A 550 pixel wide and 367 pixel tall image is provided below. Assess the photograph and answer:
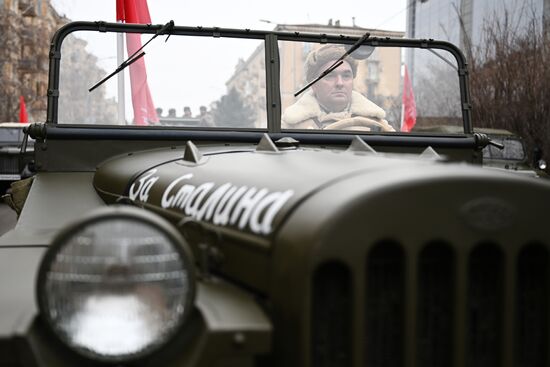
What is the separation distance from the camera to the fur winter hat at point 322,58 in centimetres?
372

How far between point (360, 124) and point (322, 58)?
0.36 meters

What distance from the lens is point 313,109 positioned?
3.67 m

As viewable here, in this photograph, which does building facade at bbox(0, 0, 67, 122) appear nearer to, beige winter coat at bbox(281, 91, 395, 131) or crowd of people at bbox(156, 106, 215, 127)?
crowd of people at bbox(156, 106, 215, 127)

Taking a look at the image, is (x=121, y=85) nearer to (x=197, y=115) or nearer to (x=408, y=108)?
(x=197, y=115)

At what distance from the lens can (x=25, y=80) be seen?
119 ft

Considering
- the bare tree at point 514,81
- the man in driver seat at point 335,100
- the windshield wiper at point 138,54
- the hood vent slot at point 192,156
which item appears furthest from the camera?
the bare tree at point 514,81

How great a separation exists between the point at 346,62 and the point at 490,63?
1286cm

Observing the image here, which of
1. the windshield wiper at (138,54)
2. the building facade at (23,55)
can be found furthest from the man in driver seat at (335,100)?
the building facade at (23,55)

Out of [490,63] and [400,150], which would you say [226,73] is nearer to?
[400,150]

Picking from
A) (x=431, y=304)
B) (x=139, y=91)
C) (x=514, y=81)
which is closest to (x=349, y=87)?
(x=139, y=91)

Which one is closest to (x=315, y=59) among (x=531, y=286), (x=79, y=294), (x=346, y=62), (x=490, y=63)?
(x=346, y=62)

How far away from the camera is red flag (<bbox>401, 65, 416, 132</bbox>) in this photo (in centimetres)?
392

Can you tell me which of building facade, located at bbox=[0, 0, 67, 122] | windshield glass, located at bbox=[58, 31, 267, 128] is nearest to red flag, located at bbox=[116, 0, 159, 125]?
windshield glass, located at bbox=[58, 31, 267, 128]

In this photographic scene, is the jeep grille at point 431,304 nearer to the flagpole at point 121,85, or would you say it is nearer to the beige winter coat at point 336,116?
the beige winter coat at point 336,116
